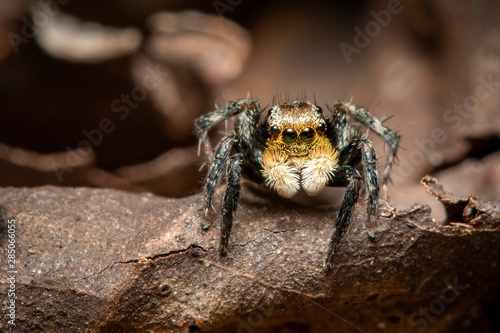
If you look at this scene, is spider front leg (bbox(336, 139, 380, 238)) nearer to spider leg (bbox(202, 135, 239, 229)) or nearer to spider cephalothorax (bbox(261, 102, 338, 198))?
spider cephalothorax (bbox(261, 102, 338, 198))

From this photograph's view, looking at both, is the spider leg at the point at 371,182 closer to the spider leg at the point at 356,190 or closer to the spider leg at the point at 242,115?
the spider leg at the point at 356,190

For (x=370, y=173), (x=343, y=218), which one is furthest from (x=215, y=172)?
(x=370, y=173)

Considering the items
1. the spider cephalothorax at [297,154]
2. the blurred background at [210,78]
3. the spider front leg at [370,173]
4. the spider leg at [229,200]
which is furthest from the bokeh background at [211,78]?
the spider leg at [229,200]

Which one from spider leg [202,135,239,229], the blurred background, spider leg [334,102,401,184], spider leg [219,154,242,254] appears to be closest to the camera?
spider leg [219,154,242,254]

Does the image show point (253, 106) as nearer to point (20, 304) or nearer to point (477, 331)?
point (20, 304)

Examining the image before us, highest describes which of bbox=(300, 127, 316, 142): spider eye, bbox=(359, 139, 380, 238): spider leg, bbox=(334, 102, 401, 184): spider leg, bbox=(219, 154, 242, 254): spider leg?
bbox=(334, 102, 401, 184): spider leg

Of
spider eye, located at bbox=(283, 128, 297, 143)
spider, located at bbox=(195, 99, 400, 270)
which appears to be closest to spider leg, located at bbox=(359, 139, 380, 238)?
spider, located at bbox=(195, 99, 400, 270)

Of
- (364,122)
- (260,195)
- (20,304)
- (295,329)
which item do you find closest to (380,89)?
(364,122)
